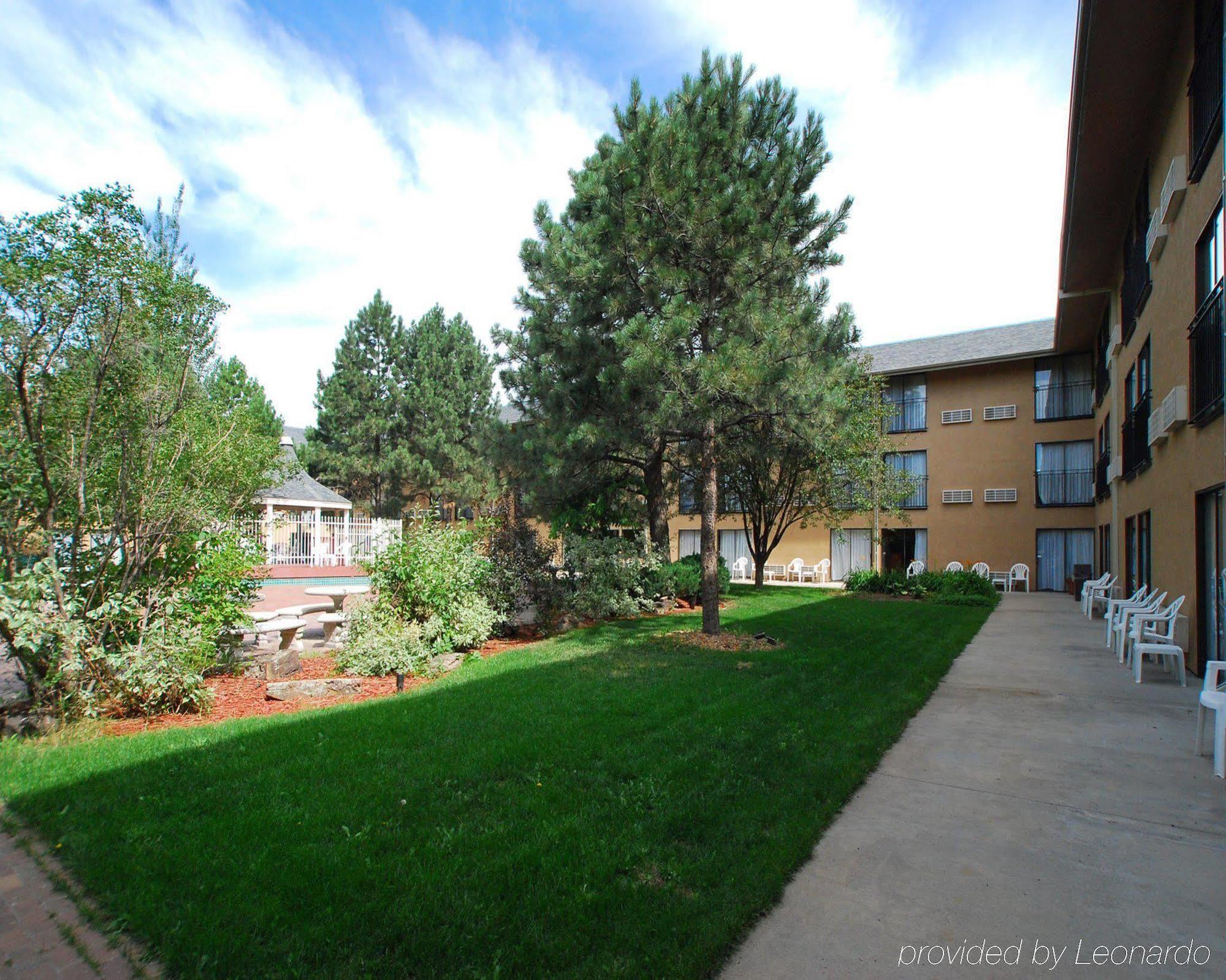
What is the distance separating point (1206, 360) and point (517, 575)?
342 inches

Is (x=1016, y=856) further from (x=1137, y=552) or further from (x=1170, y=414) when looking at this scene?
(x=1137, y=552)

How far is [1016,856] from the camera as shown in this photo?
3.18 meters

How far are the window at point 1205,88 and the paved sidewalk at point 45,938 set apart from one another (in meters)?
9.76

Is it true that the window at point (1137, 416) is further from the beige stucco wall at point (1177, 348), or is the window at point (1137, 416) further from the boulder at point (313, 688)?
the boulder at point (313, 688)

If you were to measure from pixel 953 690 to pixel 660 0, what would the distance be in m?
8.74

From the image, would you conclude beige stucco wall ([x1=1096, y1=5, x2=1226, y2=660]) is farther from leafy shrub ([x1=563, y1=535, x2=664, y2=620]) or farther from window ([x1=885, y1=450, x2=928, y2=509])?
A: window ([x1=885, y1=450, x2=928, y2=509])

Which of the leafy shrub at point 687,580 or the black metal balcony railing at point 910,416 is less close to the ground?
the black metal balcony railing at point 910,416

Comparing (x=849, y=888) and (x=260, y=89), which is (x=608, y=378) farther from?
(x=849, y=888)

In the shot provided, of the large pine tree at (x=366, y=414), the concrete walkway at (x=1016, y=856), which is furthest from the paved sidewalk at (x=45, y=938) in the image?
the large pine tree at (x=366, y=414)

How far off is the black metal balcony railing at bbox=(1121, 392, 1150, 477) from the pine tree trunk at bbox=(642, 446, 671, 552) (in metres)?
7.57

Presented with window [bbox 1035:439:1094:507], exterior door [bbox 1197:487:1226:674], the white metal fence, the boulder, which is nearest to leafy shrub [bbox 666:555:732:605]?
exterior door [bbox 1197:487:1226:674]

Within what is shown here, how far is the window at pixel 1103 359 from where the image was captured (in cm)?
1553

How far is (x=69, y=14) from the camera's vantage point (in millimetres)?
5879

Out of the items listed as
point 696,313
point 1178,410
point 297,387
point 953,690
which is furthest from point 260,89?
point 297,387
